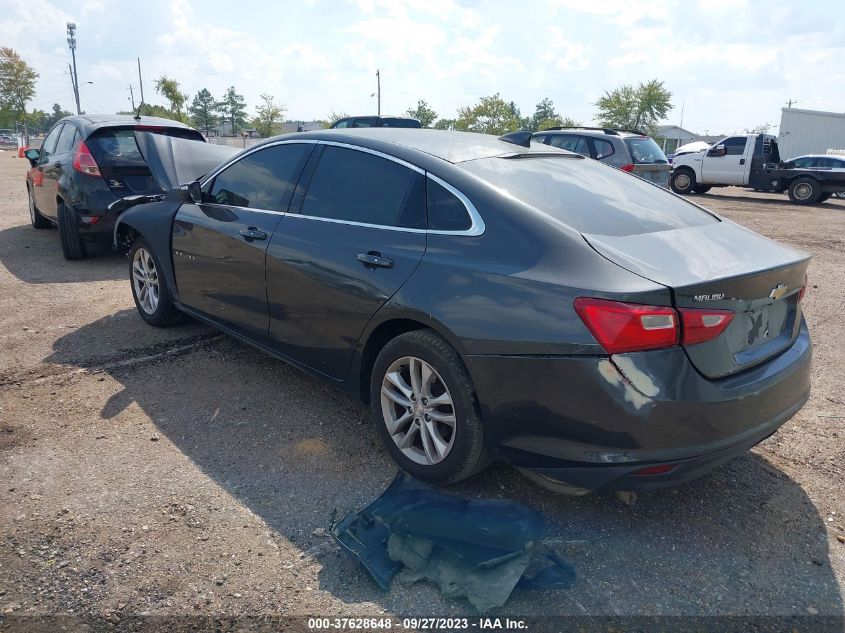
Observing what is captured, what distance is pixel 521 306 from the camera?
2.68m

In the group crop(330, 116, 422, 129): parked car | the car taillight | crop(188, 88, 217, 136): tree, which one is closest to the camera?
the car taillight

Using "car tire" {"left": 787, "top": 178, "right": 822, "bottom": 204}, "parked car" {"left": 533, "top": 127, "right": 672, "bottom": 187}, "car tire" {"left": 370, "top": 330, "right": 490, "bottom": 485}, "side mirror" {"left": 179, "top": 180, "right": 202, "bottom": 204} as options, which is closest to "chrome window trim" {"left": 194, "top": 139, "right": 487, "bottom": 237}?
"side mirror" {"left": 179, "top": 180, "right": 202, "bottom": 204}

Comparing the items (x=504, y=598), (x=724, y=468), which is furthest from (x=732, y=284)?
(x=504, y=598)

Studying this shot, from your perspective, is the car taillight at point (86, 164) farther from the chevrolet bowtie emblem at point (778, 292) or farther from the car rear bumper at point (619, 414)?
the chevrolet bowtie emblem at point (778, 292)

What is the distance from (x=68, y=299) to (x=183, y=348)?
6.63 feet

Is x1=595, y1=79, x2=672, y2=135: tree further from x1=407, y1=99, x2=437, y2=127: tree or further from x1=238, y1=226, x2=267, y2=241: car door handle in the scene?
x1=238, y1=226, x2=267, y2=241: car door handle

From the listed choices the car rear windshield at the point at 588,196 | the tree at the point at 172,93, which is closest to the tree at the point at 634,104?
the tree at the point at 172,93

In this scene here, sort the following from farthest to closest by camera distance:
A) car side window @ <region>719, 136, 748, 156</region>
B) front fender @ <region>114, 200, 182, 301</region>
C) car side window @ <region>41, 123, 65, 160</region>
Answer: car side window @ <region>719, 136, 748, 156</region> → car side window @ <region>41, 123, 65, 160</region> → front fender @ <region>114, 200, 182, 301</region>

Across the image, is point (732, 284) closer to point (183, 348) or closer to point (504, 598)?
point (504, 598)

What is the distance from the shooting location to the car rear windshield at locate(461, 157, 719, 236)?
302 cm

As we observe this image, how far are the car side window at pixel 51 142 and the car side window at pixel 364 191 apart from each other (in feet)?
21.7

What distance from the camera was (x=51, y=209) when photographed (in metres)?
8.38

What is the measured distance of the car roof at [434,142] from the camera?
347cm

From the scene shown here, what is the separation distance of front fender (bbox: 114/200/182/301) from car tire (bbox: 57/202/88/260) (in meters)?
2.87
